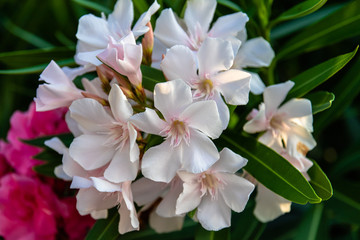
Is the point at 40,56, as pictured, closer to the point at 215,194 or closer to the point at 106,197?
the point at 106,197

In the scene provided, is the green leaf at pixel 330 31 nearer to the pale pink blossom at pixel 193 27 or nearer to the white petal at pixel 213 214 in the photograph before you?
the pale pink blossom at pixel 193 27

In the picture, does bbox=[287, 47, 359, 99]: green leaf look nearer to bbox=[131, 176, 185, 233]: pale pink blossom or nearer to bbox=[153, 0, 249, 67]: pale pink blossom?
bbox=[153, 0, 249, 67]: pale pink blossom

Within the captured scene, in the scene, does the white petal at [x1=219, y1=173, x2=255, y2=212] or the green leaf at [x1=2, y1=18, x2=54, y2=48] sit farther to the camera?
the green leaf at [x1=2, y1=18, x2=54, y2=48]

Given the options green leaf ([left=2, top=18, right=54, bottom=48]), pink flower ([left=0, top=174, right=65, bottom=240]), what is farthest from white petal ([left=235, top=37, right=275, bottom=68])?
green leaf ([left=2, top=18, right=54, bottom=48])

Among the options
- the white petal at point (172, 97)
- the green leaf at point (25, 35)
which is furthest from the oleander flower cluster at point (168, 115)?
the green leaf at point (25, 35)

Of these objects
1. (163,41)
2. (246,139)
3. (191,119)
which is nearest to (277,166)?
(246,139)

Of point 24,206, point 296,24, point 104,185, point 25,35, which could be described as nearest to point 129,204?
point 104,185
